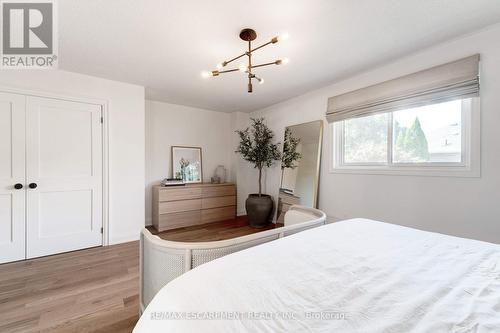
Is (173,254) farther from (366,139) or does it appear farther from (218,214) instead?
(218,214)

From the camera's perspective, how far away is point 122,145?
9.80ft

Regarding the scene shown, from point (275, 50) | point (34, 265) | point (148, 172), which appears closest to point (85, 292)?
point (34, 265)

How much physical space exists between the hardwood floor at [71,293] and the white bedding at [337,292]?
3.88 ft

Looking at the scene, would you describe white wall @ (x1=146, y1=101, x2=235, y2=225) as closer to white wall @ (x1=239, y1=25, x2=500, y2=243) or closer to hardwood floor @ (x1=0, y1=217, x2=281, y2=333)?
hardwood floor @ (x1=0, y1=217, x2=281, y2=333)

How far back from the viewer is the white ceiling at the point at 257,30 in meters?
1.54

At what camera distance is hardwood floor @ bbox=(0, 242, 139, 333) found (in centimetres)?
149

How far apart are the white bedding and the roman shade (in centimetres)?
147

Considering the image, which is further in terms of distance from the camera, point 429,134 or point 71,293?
point 429,134

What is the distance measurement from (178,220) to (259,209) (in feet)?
4.67

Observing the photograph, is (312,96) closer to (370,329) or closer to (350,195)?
(350,195)

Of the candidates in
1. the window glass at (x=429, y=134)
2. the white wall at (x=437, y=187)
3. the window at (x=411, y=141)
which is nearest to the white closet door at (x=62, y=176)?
the white wall at (x=437, y=187)

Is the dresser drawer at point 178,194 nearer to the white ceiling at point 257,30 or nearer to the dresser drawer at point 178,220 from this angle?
the dresser drawer at point 178,220

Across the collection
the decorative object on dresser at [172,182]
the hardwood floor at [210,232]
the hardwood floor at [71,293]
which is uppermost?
the decorative object on dresser at [172,182]

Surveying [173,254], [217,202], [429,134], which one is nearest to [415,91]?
[429,134]
